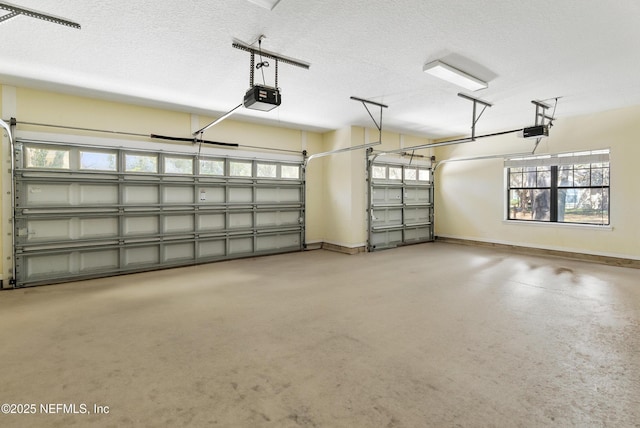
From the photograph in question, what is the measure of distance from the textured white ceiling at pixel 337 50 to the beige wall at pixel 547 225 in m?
0.71

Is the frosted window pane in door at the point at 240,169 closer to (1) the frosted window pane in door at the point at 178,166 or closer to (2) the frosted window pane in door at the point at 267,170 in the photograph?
(2) the frosted window pane in door at the point at 267,170

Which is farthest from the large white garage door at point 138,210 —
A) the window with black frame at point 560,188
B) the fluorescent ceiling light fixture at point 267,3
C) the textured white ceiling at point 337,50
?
the window with black frame at point 560,188

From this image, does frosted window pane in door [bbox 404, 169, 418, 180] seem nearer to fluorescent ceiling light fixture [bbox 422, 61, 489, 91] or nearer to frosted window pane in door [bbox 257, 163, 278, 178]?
frosted window pane in door [bbox 257, 163, 278, 178]

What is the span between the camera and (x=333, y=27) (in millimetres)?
3121

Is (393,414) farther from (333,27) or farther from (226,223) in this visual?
(226,223)

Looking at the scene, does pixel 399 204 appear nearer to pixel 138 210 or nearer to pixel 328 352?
pixel 138 210

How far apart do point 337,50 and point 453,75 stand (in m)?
1.57

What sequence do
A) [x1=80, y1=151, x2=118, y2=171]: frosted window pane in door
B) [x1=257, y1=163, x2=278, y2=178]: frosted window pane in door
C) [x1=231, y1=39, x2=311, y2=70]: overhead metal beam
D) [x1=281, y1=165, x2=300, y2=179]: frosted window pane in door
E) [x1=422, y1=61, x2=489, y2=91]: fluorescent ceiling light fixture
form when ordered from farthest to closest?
[x1=281, y1=165, x2=300, y2=179]: frosted window pane in door, [x1=257, y1=163, x2=278, y2=178]: frosted window pane in door, [x1=80, y1=151, x2=118, y2=171]: frosted window pane in door, [x1=422, y1=61, x2=489, y2=91]: fluorescent ceiling light fixture, [x1=231, y1=39, x2=311, y2=70]: overhead metal beam

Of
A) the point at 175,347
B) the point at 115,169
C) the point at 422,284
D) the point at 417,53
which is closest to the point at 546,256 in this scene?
the point at 422,284

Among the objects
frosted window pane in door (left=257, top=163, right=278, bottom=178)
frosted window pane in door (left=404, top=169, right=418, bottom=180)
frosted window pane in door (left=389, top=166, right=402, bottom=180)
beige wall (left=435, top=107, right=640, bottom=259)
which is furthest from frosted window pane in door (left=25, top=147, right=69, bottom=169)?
beige wall (left=435, top=107, right=640, bottom=259)

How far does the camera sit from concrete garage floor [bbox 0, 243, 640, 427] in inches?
74.2

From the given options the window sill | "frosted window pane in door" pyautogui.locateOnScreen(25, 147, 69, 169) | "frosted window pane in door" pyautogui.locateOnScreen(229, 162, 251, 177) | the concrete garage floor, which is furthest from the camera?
"frosted window pane in door" pyautogui.locateOnScreen(229, 162, 251, 177)

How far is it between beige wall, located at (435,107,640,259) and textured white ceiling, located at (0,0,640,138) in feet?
2.33

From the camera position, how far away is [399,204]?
8383 mm
